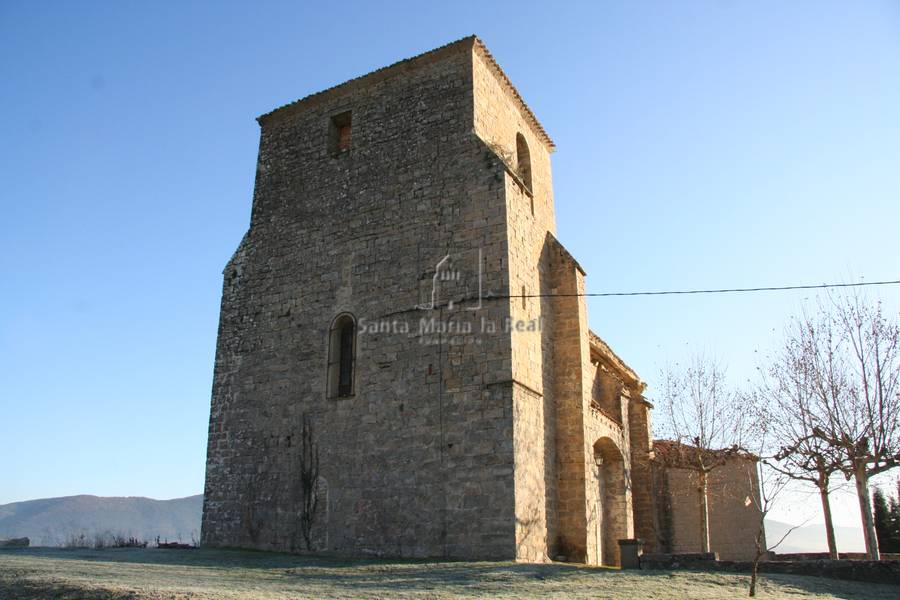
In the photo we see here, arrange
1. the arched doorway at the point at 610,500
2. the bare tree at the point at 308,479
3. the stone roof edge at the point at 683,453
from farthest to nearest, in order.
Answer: the stone roof edge at the point at 683,453, the arched doorway at the point at 610,500, the bare tree at the point at 308,479

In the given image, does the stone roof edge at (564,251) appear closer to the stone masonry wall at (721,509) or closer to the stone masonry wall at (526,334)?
the stone masonry wall at (526,334)

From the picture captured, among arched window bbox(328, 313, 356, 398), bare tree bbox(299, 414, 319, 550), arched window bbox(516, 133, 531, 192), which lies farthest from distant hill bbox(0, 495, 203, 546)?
arched window bbox(516, 133, 531, 192)

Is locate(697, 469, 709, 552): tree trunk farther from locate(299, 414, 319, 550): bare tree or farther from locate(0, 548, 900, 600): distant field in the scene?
locate(299, 414, 319, 550): bare tree

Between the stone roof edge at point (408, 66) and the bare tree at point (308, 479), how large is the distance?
776cm

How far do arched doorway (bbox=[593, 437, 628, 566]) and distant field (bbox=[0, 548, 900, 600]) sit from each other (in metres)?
5.62

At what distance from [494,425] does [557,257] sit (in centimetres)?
511

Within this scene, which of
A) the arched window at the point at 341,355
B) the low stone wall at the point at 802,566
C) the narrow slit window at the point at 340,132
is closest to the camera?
the low stone wall at the point at 802,566

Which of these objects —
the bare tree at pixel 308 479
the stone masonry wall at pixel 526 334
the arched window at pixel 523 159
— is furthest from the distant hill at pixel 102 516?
the stone masonry wall at pixel 526 334

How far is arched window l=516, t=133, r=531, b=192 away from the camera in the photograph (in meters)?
17.8

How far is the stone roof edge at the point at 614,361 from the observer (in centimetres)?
1941

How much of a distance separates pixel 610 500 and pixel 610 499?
0.03 meters

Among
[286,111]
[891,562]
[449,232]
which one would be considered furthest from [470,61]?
[891,562]

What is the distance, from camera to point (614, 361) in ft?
68.8

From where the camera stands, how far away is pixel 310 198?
1664 centimetres
